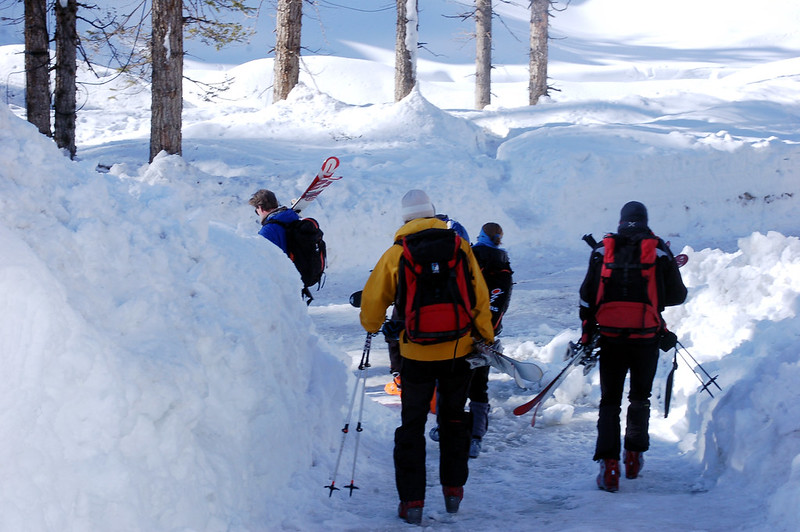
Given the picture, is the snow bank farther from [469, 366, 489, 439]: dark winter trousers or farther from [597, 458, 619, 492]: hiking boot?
[597, 458, 619, 492]: hiking boot

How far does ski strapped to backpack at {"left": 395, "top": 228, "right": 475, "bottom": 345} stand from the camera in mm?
4160

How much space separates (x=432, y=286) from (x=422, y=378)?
0.53m

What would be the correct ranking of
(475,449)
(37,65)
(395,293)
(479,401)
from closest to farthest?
(395,293) < (475,449) < (479,401) < (37,65)

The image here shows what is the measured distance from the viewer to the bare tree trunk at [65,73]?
39.8ft

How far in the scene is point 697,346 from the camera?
7125mm

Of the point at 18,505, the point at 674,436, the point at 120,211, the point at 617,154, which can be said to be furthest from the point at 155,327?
the point at 617,154

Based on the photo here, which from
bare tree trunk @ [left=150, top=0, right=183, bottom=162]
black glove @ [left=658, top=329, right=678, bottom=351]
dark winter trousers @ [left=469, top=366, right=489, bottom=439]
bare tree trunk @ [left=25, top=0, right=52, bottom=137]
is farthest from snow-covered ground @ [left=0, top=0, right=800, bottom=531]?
bare tree trunk @ [left=25, top=0, right=52, bottom=137]

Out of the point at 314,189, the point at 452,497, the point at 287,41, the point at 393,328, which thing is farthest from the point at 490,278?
the point at 287,41

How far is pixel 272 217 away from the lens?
6.45 meters

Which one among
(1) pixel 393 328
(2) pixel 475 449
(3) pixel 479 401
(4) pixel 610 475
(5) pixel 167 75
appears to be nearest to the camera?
(1) pixel 393 328

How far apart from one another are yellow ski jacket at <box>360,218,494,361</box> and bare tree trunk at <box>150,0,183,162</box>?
8.91 m

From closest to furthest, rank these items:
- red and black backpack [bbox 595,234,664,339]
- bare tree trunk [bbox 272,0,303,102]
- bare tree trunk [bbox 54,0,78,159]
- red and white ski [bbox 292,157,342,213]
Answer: red and black backpack [bbox 595,234,664,339], red and white ski [bbox 292,157,342,213], bare tree trunk [bbox 54,0,78,159], bare tree trunk [bbox 272,0,303,102]

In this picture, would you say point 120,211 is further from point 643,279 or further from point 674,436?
point 674,436

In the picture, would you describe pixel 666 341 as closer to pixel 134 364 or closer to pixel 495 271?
pixel 495 271
